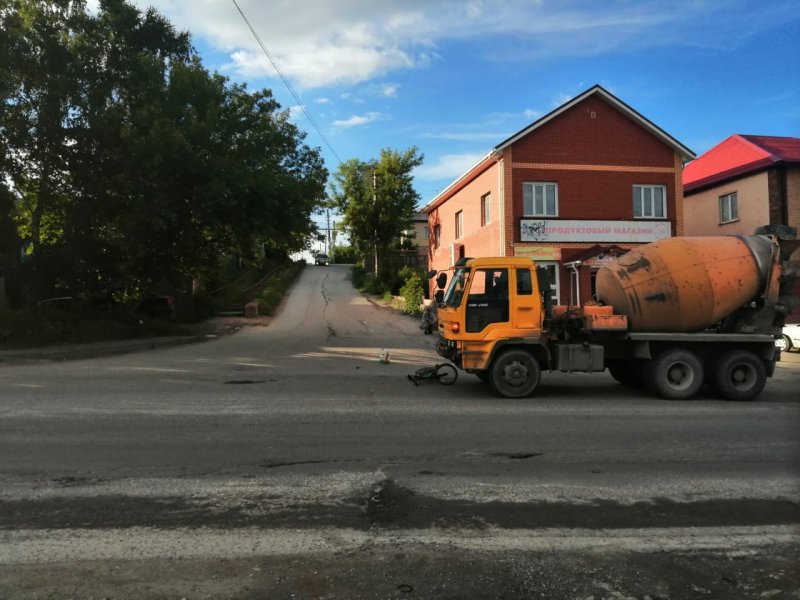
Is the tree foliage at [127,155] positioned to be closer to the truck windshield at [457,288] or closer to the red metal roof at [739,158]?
the truck windshield at [457,288]

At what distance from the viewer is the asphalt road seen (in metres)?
3.66

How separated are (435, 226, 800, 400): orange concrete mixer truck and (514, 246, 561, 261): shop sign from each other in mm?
12345

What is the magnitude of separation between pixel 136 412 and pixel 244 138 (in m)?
11.4

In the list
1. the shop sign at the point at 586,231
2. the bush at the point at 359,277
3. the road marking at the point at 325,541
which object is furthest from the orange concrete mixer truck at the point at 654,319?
the bush at the point at 359,277

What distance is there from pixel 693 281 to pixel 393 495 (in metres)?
7.25

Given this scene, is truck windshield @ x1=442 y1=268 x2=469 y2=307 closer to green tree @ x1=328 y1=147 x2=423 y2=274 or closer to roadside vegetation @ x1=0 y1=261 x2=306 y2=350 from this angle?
roadside vegetation @ x1=0 y1=261 x2=306 y2=350

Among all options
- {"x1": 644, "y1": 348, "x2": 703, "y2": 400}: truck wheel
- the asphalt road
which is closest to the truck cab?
the asphalt road

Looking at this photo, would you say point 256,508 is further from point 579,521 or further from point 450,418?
point 450,418

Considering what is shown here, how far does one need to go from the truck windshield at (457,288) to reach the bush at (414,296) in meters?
17.2

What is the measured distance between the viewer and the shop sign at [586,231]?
2292cm

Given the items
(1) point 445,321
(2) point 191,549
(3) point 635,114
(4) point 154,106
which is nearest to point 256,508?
(2) point 191,549

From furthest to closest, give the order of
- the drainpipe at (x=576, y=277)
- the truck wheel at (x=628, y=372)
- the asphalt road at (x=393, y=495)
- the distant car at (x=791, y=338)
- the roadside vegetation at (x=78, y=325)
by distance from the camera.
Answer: the drainpipe at (x=576, y=277), the distant car at (x=791, y=338), the roadside vegetation at (x=78, y=325), the truck wheel at (x=628, y=372), the asphalt road at (x=393, y=495)

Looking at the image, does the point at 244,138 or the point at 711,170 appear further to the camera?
the point at 711,170

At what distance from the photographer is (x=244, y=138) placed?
17.8m
